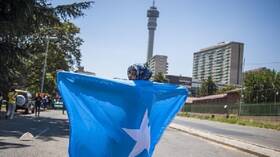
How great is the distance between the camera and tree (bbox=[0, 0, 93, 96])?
65.2 ft

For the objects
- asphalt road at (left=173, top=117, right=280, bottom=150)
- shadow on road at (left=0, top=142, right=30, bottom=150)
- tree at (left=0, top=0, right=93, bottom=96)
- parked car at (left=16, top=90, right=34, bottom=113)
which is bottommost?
asphalt road at (left=173, top=117, right=280, bottom=150)

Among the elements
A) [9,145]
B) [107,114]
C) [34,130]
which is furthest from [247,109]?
[107,114]

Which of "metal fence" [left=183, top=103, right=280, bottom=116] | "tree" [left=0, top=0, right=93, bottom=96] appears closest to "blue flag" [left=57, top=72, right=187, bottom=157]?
"tree" [left=0, top=0, right=93, bottom=96]

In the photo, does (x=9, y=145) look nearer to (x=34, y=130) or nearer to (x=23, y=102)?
(x=34, y=130)

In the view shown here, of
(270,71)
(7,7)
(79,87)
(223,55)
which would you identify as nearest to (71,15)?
(7,7)

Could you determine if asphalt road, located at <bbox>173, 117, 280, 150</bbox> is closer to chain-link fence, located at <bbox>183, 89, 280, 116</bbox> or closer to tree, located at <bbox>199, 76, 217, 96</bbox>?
chain-link fence, located at <bbox>183, 89, 280, 116</bbox>

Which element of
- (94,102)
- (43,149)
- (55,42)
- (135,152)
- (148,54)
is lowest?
(43,149)

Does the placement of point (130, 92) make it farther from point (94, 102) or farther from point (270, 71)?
point (270, 71)

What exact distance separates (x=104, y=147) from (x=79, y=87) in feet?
1.97

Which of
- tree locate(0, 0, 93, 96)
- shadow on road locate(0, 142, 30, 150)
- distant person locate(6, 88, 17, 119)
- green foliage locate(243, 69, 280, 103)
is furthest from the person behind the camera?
green foliage locate(243, 69, 280, 103)

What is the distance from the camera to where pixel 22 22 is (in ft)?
65.7

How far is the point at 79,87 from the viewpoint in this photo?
4.24 meters

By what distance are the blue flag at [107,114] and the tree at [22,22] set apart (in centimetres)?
1615

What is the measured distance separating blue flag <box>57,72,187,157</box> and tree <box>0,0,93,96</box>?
16.2 m
